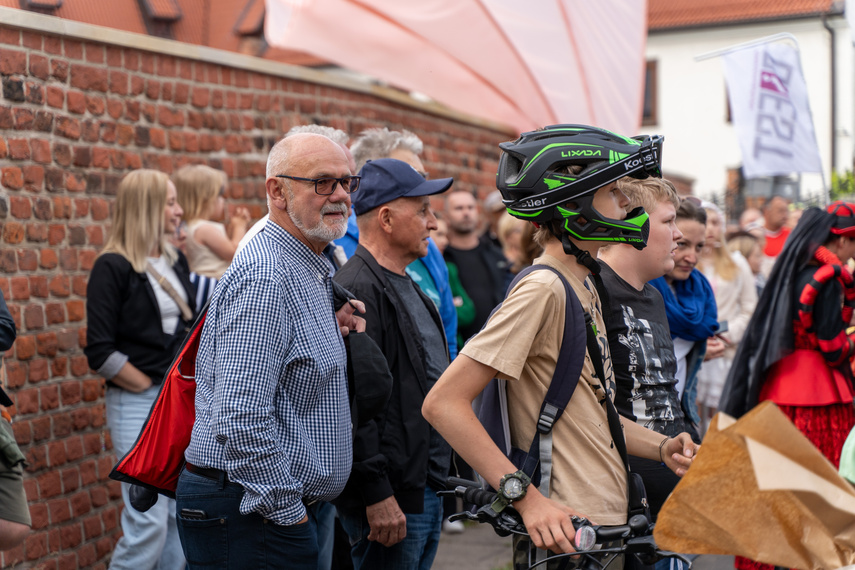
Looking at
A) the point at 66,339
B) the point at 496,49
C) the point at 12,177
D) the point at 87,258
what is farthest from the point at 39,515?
the point at 496,49

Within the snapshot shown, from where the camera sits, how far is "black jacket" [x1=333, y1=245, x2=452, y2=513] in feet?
10.7

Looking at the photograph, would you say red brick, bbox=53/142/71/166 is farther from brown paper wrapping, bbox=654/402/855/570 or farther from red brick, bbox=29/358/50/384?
brown paper wrapping, bbox=654/402/855/570

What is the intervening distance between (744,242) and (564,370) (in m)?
7.43

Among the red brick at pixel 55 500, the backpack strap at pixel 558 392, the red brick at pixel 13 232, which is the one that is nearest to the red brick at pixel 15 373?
the red brick at pixel 55 500

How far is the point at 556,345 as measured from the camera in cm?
243

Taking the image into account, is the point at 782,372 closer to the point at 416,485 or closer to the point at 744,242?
the point at 416,485

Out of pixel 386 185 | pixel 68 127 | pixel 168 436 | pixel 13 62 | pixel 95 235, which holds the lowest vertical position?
pixel 168 436

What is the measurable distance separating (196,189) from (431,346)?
2.55 meters

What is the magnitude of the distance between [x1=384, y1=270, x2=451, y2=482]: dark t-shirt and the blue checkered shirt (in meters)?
0.73

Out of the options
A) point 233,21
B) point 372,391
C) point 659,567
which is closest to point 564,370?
point 372,391

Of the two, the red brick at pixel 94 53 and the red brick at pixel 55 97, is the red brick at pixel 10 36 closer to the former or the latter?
the red brick at pixel 55 97

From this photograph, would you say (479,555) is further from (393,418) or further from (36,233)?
(36,233)

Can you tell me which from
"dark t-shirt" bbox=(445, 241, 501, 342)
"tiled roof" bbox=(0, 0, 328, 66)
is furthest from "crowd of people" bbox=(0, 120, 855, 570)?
"tiled roof" bbox=(0, 0, 328, 66)

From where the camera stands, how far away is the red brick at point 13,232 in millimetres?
4918
